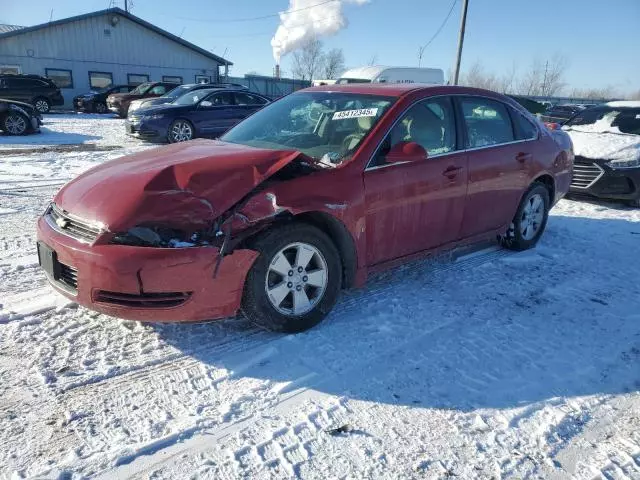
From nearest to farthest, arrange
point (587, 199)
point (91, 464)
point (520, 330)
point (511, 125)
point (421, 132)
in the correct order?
point (91, 464) < point (520, 330) < point (421, 132) < point (511, 125) < point (587, 199)

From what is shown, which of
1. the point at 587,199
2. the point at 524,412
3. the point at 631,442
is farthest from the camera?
the point at 587,199

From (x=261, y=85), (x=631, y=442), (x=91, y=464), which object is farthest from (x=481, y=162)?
(x=261, y=85)

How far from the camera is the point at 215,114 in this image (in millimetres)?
12891

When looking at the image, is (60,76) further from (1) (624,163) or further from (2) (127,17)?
(1) (624,163)

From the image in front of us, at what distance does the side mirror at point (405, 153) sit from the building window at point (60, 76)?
31514mm

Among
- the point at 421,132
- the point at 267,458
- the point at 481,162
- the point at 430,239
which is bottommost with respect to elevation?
the point at 267,458

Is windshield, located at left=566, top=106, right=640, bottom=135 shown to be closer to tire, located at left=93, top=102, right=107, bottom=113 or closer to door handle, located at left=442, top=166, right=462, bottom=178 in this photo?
door handle, located at left=442, top=166, right=462, bottom=178

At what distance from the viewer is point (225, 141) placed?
4176mm

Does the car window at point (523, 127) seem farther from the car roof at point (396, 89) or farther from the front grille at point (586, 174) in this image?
the front grille at point (586, 174)

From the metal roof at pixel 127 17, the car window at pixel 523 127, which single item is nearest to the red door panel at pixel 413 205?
the car window at pixel 523 127

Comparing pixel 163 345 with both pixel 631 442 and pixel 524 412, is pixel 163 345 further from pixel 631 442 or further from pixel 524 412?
pixel 631 442

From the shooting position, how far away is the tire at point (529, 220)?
16.5 ft

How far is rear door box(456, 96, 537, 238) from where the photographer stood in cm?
427

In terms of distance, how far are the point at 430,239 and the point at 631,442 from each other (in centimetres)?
198
